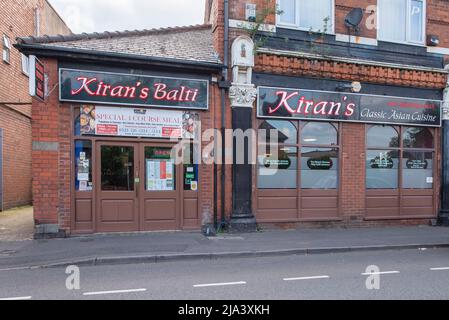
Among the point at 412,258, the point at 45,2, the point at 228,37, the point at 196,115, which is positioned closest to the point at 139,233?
the point at 196,115

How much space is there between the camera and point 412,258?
8055mm

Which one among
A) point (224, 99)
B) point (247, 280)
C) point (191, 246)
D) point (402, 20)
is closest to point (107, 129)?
point (224, 99)

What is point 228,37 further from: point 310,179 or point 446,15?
point 446,15

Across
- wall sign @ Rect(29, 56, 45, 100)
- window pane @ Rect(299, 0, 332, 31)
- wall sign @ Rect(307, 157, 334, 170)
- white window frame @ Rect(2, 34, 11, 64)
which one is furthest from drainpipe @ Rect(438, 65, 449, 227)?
white window frame @ Rect(2, 34, 11, 64)

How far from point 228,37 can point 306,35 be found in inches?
91.2

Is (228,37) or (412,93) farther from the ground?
(228,37)

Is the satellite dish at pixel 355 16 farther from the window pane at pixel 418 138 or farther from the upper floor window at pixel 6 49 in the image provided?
the upper floor window at pixel 6 49

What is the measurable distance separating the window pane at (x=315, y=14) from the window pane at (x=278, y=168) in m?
3.59

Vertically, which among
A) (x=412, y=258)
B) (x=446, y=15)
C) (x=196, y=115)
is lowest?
(x=412, y=258)

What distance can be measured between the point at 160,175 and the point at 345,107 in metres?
5.58

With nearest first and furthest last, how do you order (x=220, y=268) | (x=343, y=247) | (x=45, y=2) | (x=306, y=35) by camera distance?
(x=220, y=268) → (x=343, y=247) → (x=306, y=35) → (x=45, y=2)

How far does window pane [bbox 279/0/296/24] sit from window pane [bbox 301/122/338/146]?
2948mm

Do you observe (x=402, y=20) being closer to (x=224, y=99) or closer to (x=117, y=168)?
(x=224, y=99)

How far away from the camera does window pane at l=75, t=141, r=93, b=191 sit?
966 cm
